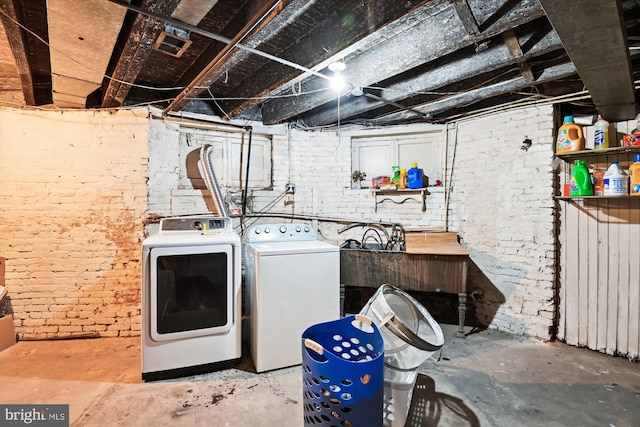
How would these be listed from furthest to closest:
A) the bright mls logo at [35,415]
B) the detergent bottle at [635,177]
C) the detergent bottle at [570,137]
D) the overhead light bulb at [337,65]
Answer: the detergent bottle at [570,137]
the detergent bottle at [635,177]
the overhead light bulb at [337,65]
the bright mls logo at [35,415]

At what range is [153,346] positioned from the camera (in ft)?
7.25

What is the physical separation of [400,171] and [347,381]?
253 centimetres

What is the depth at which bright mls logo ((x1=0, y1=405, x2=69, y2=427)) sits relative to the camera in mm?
1820

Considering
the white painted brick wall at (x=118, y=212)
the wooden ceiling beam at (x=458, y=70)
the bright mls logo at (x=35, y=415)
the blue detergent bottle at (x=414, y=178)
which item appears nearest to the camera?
the bright mls logo at (x=35, y=415)

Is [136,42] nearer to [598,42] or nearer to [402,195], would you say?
[598,42]

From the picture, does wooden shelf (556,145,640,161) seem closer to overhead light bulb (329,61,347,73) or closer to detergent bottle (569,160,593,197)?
detergent bottle (569,160,593,197)

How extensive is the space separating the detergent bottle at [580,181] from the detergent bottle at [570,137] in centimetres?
14

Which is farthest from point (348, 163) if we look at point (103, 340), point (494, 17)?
point (103, 340)

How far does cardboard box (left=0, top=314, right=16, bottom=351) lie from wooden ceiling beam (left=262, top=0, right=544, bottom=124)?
Answer: 11.2ft

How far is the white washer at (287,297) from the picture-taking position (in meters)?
2.34

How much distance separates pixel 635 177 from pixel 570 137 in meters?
0.54

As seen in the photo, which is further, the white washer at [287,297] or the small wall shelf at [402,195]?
the small wall shelf at [402,195]

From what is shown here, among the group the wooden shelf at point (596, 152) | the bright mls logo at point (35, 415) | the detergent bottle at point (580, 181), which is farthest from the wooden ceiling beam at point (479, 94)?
the bright mls logo at point (35, 415)

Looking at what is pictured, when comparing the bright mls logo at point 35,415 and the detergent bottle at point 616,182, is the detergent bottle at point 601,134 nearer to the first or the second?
the detergent bottle at point 616,182
